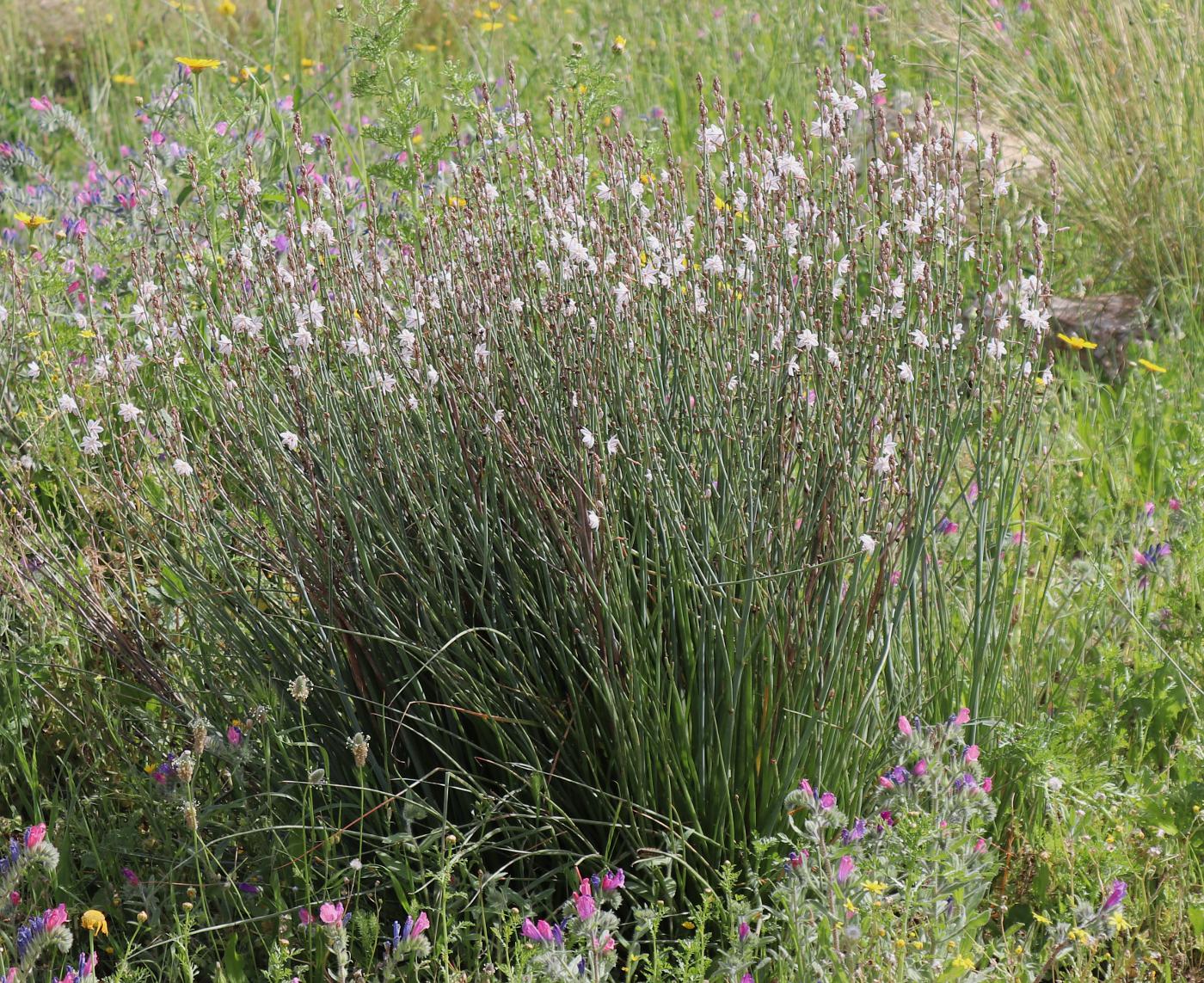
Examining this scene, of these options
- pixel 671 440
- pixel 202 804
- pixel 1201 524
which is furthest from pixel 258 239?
pixel 1201 524

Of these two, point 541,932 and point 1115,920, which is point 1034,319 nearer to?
point 1115,920

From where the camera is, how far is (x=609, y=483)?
1836 millimetres

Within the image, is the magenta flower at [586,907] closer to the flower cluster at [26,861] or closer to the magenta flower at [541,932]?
the magenta flower at [541,932]

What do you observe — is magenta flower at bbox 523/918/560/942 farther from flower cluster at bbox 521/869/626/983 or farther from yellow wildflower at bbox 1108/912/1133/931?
A: yellow wildflower at bbox 1108/912/1133/931

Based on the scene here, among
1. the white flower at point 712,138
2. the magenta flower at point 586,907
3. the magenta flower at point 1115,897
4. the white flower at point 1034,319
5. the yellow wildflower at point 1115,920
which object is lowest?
the yellow wildflower at point 1115,920

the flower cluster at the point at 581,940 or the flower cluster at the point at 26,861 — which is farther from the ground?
the flower cluster at the point at 26,861

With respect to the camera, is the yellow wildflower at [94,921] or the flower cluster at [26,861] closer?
the flower cluster at [26,861]

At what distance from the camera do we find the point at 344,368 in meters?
1.99

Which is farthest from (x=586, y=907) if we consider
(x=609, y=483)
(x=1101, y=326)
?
(x=1101, y=326)

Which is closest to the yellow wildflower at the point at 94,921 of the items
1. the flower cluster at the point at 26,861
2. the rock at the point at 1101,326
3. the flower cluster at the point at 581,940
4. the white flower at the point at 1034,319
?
the flower cluster at the point at 26,861

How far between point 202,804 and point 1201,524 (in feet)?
6.69

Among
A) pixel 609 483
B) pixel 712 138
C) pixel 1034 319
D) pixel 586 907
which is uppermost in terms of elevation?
pixel 712 138

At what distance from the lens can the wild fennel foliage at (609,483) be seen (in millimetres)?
1843

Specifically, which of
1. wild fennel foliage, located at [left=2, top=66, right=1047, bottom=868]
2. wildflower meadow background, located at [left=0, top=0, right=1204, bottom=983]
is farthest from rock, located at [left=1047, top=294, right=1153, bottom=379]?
wild fennel foliage, located at [left=2, top=66, right=1047, bottom=868]
